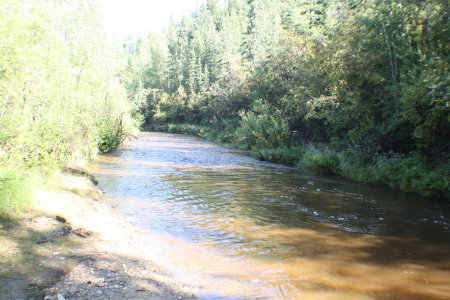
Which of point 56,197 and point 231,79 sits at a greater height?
point 231,79

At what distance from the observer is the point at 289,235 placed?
9.17 m

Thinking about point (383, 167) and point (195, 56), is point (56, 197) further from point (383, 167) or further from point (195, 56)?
point (195, 56)

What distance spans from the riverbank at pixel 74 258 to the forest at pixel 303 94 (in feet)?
2.73

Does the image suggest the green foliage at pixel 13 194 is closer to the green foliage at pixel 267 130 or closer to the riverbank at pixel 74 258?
the riverbank at pixel 74 258

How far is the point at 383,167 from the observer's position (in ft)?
52.6

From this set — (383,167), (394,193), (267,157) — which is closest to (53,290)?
(394,193)

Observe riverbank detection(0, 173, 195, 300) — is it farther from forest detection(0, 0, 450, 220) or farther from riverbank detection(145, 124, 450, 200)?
riverbank detection(145, 124, 450, 200)

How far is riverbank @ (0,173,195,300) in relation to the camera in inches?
192

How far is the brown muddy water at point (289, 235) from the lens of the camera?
6.39 meters

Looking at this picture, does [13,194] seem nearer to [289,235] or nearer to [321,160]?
[289,235]

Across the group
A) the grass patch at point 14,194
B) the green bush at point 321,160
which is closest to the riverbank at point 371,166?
the green bush at point 321,160

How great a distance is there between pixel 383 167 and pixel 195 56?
2570 inches

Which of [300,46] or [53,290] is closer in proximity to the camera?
[53,290]

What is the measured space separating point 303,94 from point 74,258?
796 inches
